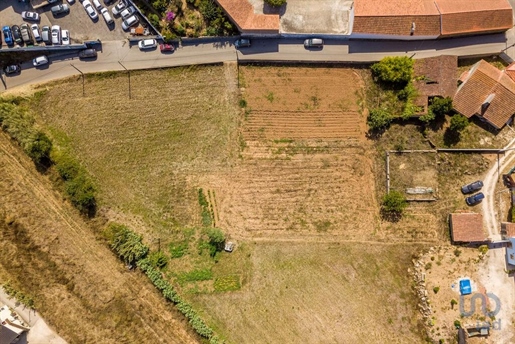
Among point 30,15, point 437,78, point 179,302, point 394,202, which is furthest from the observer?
point 30,15

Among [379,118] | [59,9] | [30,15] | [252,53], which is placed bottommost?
[379,118]

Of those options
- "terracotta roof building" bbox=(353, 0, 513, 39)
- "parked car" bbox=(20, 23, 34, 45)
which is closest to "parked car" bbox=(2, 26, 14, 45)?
"parked car" bbox=(20, 23, 34, 45)

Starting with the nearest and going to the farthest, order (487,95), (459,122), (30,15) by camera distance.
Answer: (459,122) → (487,95) → (30,15)

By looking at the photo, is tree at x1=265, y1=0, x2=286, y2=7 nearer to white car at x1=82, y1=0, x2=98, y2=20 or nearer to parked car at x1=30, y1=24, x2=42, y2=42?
white car at x1=82, y1=0, x2=98, y2=20

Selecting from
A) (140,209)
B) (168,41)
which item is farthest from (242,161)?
(168,41)

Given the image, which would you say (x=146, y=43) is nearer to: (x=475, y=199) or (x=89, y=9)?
(x=89, y=9)

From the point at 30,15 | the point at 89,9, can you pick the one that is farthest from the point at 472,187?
the point at 30,15

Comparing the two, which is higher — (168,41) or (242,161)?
(168,41)

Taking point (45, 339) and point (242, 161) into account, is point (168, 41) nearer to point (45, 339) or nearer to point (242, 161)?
point (242, 161)
